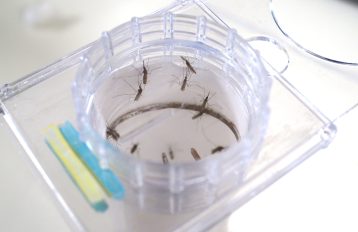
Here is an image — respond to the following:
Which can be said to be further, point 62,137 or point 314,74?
point 314,74

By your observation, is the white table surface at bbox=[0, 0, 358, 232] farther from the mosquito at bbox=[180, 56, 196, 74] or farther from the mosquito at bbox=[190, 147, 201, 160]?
the mosquito at bbox=[180, 56, 196, 74]

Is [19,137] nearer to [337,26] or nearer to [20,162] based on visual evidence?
[20,162]

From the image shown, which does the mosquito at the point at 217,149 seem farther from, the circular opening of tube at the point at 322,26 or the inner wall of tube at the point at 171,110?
the circular opening of tube at the point at 322,26

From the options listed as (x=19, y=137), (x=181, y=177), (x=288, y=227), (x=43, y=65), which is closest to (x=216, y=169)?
(x=181, y=177)

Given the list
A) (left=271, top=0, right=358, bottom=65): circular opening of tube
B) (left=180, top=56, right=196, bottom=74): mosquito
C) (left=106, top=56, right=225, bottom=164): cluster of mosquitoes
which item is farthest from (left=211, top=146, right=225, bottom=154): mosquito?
(left=271, top=0, right=358, bottom=65): circular opening of tube

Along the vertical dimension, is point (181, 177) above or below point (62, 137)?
below

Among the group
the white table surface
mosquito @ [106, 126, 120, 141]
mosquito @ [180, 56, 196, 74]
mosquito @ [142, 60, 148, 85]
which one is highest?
mosquito @ [142, 60, 148, 85]
